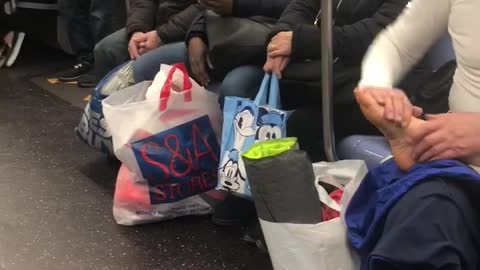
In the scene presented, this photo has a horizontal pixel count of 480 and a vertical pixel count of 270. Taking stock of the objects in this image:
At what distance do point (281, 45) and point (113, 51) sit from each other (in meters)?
0.98

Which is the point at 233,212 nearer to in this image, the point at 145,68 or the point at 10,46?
the point at 145,68

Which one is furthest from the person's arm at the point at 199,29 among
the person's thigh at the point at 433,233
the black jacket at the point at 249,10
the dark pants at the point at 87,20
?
the dark pants at the point at 87,20

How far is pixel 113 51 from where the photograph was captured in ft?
8.23

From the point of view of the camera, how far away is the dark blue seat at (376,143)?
1450mm

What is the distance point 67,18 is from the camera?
3529mm

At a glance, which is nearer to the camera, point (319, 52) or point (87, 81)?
point (319, 52)

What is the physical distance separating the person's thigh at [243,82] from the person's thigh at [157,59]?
28cm

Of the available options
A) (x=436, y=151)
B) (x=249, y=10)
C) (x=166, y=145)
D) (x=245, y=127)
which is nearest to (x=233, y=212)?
(x=166, y=145)

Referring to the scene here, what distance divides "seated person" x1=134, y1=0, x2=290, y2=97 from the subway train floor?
436mm

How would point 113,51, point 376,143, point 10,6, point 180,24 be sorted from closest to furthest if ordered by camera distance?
point 376,143 → point 180,24 → point 113,51 → point 10,6

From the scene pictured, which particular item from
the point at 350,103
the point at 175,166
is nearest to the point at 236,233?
the point at 175,166

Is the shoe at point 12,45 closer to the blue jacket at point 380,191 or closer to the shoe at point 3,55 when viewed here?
the shoe at point 3,55

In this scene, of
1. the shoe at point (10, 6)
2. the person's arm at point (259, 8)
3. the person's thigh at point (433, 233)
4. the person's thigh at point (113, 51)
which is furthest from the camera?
→ the shoe at point (10, 6)

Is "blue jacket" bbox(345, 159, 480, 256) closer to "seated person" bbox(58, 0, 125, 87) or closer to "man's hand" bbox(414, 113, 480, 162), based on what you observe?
"man's hand" bbox(414, 113, 480, 162)
